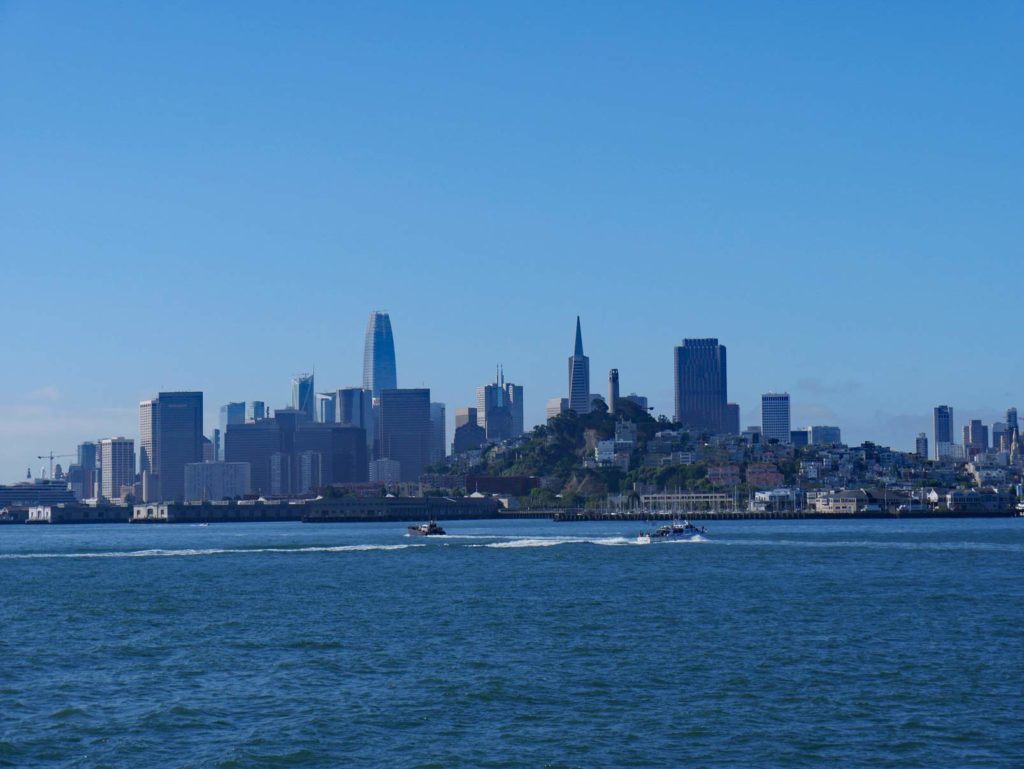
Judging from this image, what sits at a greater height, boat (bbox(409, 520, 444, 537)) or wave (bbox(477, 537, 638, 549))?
boat (bbox(409, 520, 444, 537))

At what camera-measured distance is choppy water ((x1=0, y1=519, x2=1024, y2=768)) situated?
100 ft

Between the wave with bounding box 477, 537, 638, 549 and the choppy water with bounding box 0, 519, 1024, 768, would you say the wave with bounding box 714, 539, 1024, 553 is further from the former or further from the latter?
the choppy water with bounding box 0, 519, 1024, 768

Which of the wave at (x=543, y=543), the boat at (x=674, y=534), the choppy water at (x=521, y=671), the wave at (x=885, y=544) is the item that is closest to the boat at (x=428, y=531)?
the wave at (x=543, y=543)

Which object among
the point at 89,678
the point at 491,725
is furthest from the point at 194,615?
the point at 491,725

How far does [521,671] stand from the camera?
40.2m

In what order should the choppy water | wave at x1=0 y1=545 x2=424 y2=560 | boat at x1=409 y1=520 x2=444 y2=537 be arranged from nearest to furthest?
the choppy water, wave at x1=0 y1=545 x2=424 y2=560, boat at x1=409 y1=520 x2=444 y2=537

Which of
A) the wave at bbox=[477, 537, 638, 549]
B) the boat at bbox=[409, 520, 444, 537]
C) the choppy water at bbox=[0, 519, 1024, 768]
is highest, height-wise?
the boat at bbox=[409, 520, 444, 537]

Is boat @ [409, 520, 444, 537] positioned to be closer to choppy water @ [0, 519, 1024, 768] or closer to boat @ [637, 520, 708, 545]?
boat @ [637, 520, 708, 545]

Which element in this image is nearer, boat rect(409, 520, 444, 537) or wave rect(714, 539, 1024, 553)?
wave rect(714, 539, 1024, 553)

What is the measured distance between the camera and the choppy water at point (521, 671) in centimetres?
3053

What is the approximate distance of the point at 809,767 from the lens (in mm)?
28469

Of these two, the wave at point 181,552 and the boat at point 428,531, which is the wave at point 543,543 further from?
the boat at point 428,531

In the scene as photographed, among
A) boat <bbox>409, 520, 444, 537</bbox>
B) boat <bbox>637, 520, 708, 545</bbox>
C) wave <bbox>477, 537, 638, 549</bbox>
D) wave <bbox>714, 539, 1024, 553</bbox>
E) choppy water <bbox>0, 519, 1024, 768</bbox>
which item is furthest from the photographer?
boat <bbox>409, 520, 444, 537</bbox>

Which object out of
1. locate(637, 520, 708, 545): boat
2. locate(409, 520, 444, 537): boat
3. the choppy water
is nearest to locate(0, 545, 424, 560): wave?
locate(637, 520, 708, 545): boat
